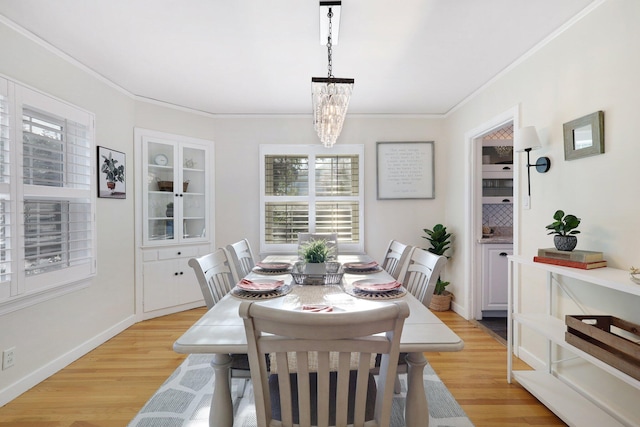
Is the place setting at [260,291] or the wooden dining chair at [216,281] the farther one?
the place setting at [260,291]

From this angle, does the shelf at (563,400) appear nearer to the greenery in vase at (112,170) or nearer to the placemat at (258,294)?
the placemat at (258,294)

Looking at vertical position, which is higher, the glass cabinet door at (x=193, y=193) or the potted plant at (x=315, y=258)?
the glass cabinet door at (x=193, y=193)

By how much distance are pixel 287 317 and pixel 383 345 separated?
0.29 metres

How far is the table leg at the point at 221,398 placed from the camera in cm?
131

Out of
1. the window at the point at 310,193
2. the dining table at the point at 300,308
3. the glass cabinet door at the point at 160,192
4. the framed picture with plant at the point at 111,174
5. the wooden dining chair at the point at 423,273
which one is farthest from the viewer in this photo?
the window at the point at 310,193

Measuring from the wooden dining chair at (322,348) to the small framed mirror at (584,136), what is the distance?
187cm

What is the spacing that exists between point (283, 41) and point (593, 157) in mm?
2162

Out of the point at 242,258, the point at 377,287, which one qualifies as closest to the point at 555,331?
the point at 377,287

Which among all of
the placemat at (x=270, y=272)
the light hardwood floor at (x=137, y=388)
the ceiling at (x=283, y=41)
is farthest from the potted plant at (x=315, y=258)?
the ceiling at (x=283, y=41)

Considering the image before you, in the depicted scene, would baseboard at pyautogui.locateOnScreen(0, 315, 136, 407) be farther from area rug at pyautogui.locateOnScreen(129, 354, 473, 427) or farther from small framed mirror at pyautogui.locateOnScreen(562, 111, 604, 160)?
small framed mirror at pyautogui.locateOnScreen(562, 111, 604, 160)

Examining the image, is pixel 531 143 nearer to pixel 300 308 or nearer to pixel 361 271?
pixel 361 271

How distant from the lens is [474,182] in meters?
3.56

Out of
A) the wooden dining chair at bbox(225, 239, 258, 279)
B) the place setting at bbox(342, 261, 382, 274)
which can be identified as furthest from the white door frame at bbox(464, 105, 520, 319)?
the wooden dining chair at bbox(225, 239, 258, 279)

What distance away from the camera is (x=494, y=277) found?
3568 millimetres
